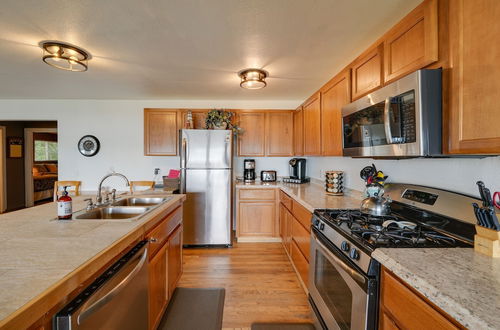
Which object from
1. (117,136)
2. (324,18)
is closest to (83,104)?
(117,136)

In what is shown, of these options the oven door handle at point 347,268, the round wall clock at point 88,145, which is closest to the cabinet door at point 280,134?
the oven door handle at point 347,268

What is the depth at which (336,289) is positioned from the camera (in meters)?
1.30

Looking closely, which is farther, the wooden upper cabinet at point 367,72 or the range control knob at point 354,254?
the wooden upper cabinet at point 367,72

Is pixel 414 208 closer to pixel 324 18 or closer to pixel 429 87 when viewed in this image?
pixel 429 87

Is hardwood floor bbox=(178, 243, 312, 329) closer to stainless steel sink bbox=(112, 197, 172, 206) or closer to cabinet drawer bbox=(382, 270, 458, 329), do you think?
stainless steel sink bbox=(112, 197, 172, 206)

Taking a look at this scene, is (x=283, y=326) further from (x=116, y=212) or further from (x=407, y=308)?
(x=116, y=212)

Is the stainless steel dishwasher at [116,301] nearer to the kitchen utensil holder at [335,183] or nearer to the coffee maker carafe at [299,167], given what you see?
the kitchen utensil holder at [335,183]

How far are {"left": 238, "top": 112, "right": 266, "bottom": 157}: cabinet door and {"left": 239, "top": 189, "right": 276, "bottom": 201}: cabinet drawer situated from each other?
626 millimetres

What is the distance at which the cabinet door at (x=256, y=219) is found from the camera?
3.28 m

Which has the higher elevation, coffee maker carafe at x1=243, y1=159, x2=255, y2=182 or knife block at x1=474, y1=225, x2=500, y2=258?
coffee maker carafe at x1=243, y1=159, x2=255, y2=182

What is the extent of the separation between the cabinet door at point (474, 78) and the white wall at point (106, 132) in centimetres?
304

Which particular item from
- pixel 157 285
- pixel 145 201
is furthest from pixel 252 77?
pixel 157 285

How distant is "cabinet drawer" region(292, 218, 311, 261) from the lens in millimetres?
1923

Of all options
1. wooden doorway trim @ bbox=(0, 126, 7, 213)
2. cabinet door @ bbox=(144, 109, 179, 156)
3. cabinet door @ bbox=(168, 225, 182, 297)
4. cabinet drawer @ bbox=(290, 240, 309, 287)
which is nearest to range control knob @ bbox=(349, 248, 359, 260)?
cabinet drawer @ bbox=(290, 240, 309, 287)
